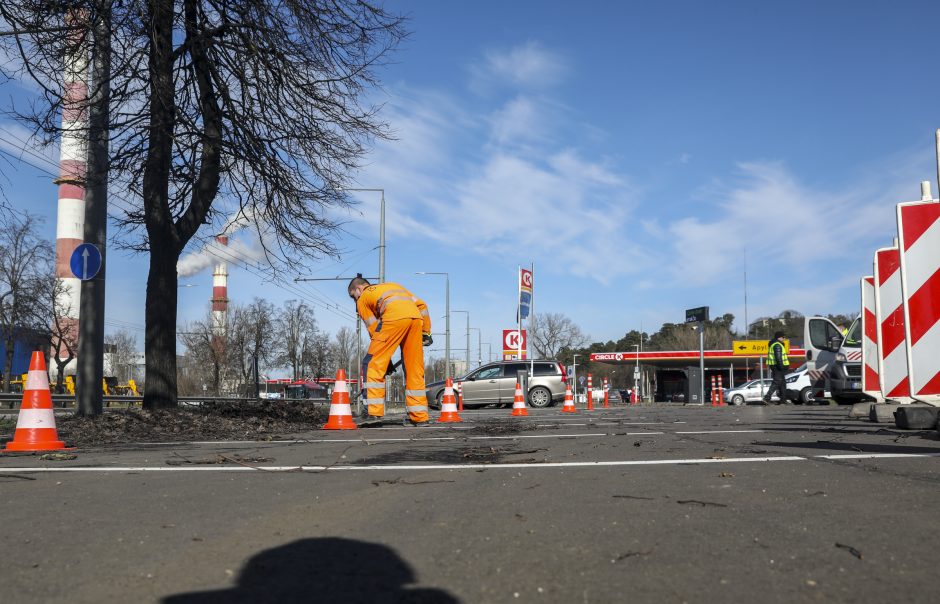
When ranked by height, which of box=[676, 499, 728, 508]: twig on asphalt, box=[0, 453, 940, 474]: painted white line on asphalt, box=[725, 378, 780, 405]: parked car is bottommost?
box=[725, 378, 780, 405]: parked car

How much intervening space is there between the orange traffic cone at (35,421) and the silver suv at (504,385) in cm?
1867

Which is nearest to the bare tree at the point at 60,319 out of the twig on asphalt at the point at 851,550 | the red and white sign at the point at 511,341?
the red and white sign at the point at 511,341

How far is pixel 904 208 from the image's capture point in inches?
250

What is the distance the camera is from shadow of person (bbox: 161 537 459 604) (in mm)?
2350

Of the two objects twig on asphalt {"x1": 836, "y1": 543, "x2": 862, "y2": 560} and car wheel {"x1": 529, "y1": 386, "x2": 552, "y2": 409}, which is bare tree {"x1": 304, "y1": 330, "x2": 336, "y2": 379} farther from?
twig on asphalt {"x1": 836, "y1": 543, "x2": 862, "y2": 560}

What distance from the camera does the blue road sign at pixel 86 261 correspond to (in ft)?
35.5

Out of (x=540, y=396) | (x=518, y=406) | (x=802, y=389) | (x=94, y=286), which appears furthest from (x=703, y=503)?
(x=802, y=389)

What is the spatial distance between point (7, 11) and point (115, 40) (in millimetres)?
1751

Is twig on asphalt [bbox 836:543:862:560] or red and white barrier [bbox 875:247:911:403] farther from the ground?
red and white barrier [bbox 875:247:911:403]

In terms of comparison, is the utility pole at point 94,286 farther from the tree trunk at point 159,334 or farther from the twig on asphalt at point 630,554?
the twig on asphalt at point 630,554

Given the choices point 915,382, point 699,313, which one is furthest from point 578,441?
point 699,313

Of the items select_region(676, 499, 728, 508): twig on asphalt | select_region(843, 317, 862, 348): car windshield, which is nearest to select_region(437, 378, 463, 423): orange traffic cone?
select_region(676, 499, 728, 508): twig on asphalt

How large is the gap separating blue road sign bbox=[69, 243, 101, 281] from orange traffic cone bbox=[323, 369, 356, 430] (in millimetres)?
3829

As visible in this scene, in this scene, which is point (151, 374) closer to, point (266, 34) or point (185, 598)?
point (266, 34)
